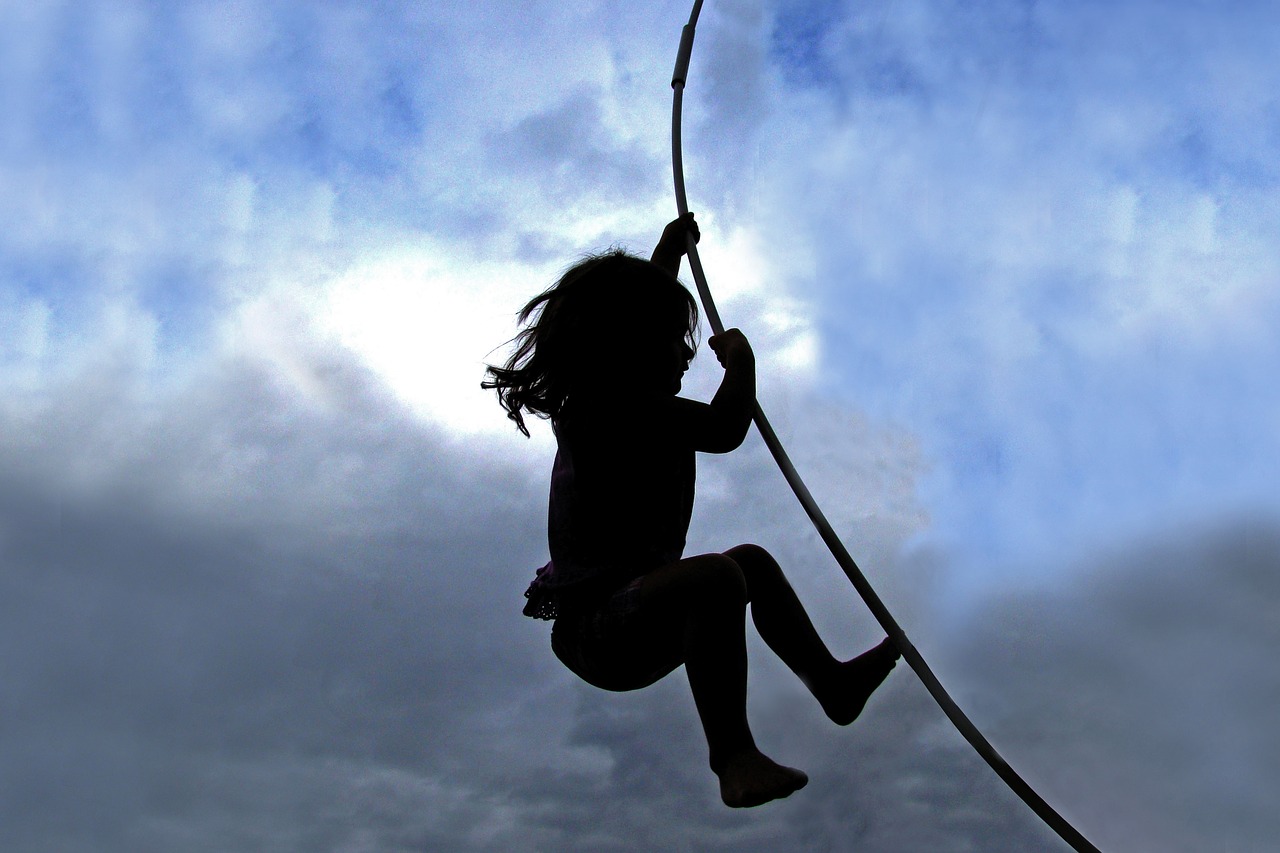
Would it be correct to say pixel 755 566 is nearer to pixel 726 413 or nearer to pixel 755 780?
pixel 726 413

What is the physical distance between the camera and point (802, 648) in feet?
17.7

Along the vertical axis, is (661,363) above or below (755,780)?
above

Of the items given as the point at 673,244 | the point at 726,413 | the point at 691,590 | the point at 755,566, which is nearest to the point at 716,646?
the point at 691,590

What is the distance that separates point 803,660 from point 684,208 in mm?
2539

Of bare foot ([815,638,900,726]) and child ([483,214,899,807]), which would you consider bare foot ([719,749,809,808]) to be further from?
bare foot ([815,638,900,726])

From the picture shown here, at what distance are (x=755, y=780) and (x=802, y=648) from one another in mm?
983

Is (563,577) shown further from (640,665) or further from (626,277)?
(626,277)

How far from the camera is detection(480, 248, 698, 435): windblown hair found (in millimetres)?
5371

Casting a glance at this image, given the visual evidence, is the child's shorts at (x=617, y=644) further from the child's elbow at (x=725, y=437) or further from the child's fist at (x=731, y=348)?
the child's fist at (x=731, y=348)

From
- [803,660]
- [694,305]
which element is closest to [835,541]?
[803,660]

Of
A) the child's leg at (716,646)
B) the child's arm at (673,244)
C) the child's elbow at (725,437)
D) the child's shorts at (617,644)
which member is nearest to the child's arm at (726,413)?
the child's elbow at (725,437)

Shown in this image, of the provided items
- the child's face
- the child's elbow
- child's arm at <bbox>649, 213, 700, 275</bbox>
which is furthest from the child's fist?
child's arm at <bbox>649, 213, 700, 275</bbox>

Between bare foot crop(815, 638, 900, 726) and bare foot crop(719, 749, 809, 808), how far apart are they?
85 cm

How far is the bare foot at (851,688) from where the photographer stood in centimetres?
544
